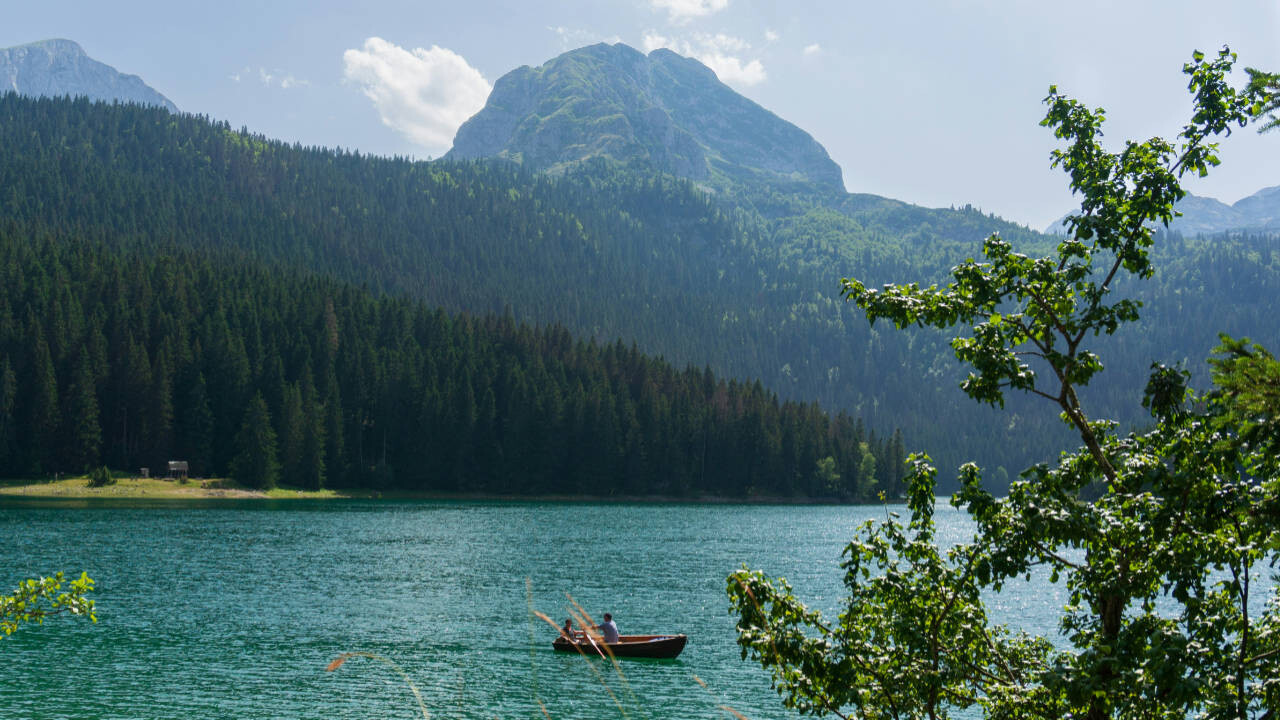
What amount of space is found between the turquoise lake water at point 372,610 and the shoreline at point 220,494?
16243 millimetres

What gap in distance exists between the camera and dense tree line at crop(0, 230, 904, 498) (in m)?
148

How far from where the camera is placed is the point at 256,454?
482 feet

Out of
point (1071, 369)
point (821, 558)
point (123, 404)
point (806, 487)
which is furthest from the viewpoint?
point (806, 487)

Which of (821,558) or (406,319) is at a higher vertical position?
(406,319)

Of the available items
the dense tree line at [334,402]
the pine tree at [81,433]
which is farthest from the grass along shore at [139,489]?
the dense tree line at [334,402]

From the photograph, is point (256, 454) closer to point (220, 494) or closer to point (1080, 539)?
point (220, 494)

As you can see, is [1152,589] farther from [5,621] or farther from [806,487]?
[806,487]

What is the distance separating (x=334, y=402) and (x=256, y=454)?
22.0 meters

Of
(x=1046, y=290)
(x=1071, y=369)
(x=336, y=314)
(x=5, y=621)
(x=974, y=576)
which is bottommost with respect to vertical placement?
(x=5, y=621)

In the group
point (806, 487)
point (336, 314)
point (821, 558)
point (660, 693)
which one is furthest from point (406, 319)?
point (660, 693)

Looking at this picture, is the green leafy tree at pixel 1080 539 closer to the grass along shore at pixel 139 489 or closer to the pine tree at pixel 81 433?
the grass along shore at pixel 139 489

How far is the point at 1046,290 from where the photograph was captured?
34.7 feet

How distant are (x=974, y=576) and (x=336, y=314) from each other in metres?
193

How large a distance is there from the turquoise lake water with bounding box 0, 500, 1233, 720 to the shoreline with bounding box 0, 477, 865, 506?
16.2 metres
